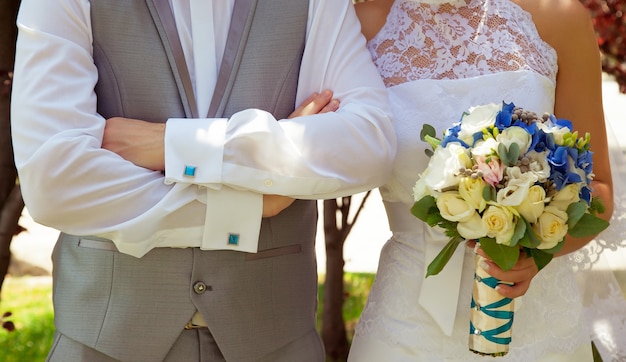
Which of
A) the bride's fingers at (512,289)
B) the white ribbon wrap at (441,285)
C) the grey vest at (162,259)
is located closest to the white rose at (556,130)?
the bride's fingers at (512,289)

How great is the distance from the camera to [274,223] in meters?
2.83

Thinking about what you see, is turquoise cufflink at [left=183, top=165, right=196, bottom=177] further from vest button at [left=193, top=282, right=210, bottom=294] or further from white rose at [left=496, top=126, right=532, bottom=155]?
white rose at [left=496, top=126, right=532, bottom=155]

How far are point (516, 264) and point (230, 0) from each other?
115 centimetres

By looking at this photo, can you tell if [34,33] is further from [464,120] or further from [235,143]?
[464,120]

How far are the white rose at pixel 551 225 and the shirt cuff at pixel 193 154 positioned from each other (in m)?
0.88

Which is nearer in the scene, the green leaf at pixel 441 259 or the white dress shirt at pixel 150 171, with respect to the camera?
the white dress shirt at pixel 150 171

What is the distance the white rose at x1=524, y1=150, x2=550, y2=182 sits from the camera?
2422 millimetres

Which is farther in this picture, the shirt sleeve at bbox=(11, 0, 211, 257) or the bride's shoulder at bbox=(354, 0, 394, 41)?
the bride's shoulder at bbox=(354, 0, 394, 41)

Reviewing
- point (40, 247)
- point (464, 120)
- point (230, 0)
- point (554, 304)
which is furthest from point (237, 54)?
point (40, 247)

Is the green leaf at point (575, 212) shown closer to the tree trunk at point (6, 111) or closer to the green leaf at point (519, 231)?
the green leaf at point (519, 231)

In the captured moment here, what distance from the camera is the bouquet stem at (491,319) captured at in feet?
8.84

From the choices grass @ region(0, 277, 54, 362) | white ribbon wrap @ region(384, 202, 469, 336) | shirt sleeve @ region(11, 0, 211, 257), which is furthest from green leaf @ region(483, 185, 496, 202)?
grass @ region(0, 277, 54, 362)

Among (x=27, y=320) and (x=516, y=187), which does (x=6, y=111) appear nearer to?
(x=516, y=187)

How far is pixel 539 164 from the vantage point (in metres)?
2.46
